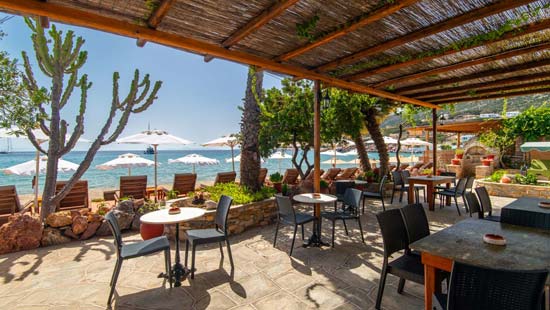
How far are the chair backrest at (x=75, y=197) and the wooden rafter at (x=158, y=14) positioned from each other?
531 cm

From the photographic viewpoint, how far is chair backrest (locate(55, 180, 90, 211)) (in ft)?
21.7

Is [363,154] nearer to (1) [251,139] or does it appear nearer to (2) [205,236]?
(1) [251,139]

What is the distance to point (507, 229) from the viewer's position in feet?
8.59

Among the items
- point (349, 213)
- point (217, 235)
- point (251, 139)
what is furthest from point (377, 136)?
point (217, 235)

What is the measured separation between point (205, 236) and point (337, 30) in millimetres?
3066

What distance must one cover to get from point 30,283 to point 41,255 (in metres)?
1.21

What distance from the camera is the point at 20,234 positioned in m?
4.52

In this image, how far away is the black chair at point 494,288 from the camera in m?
1.45

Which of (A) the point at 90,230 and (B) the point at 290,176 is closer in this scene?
(A) the point at 90,230

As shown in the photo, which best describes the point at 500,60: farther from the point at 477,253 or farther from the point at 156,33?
the point at 156,33

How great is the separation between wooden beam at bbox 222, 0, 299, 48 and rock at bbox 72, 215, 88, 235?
432 centimetres

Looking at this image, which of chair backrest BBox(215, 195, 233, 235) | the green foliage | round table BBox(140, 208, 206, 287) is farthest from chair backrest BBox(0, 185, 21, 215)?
chair backrest BBox(215, 195, 233, 235)

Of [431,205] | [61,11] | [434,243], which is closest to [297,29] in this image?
[61,11]

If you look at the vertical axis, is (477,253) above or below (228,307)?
above
